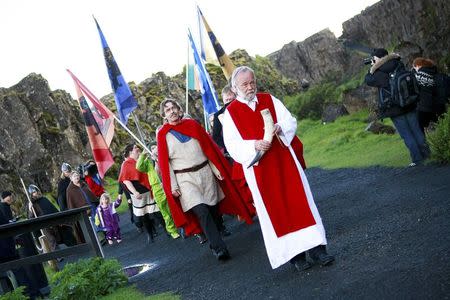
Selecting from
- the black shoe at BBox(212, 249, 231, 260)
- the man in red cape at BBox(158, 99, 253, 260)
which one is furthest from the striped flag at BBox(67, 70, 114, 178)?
the black shoe at BBox(212, 249, 231, 260)

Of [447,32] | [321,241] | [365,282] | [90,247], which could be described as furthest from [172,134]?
[447,32]

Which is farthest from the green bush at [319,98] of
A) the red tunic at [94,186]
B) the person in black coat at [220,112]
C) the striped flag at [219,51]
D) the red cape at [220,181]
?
the red cape at [220,181]

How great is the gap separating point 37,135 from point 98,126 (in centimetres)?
1174

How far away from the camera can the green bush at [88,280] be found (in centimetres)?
616

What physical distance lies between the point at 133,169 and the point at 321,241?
22.0 ft

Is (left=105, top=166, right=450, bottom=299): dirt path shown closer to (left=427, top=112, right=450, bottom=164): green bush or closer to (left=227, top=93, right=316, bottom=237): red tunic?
(left=427, top=112, right=450, bottom=164): green bush

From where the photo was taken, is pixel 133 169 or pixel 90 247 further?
pixel 133 169

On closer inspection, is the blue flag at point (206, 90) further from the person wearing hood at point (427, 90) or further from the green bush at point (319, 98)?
the green bush at point (319, 98)

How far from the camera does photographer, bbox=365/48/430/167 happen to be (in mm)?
9002

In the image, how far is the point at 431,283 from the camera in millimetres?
3729

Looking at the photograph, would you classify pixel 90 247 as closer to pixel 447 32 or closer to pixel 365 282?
pixel 365 282

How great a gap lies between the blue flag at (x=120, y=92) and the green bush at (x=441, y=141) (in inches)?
237

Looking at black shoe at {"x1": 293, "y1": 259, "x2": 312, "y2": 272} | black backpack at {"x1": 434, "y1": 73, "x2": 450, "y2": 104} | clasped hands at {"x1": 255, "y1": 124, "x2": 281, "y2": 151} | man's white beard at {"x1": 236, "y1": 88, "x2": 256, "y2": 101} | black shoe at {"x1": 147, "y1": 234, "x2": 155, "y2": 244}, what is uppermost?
man's white beard at {"x1": 236, "y1": 88, "x2": 256, "y2": 101}

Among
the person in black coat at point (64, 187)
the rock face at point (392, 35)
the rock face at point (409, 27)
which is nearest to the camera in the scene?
the person in black coat at point (64, 187)
